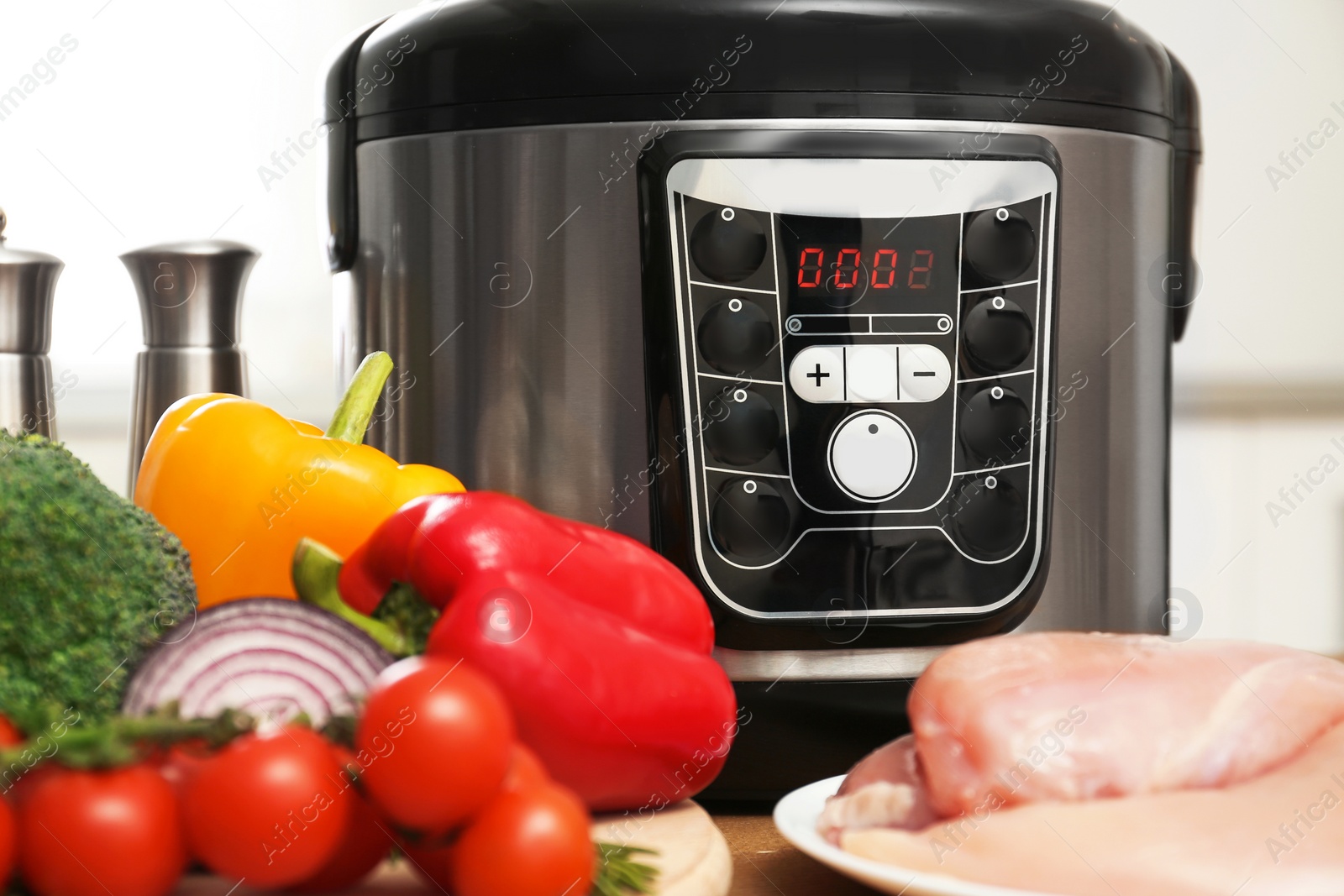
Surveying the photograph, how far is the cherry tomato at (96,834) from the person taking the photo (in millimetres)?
367

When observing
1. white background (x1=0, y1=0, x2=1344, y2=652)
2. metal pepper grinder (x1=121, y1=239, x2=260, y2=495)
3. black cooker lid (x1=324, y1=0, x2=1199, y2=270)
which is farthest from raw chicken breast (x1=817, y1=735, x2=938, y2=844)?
white background (x1=0, y1=0, x2=1344, y2=652)

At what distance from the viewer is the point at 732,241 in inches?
23.9

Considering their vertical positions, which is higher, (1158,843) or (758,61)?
(758,61)

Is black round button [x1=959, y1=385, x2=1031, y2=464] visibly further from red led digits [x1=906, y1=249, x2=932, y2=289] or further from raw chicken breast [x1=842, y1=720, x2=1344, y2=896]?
raw chicken breast [x1=842, y1=720, x2=1344, y2=896]

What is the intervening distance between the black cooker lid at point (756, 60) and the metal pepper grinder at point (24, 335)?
383 millimetres

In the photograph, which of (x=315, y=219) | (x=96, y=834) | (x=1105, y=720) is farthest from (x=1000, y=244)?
(x=315, y=219)

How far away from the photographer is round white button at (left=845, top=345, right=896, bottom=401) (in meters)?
0.61

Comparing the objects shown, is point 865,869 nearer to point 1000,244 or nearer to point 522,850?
point 522,850

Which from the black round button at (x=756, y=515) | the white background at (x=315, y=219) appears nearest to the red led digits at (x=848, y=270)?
the black round button at (x=756, y=515)

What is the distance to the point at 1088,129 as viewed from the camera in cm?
65

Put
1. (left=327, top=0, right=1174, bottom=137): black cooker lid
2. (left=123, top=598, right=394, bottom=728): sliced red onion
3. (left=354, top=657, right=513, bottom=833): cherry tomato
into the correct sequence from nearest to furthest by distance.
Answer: (left=354, top=657, right=513, bottom=833): cherry tomato, (left=123, top=598, right=394, bottom=728): sliced red onion, (left=327, top=0, right=1174, bottom=137): black cooker lid

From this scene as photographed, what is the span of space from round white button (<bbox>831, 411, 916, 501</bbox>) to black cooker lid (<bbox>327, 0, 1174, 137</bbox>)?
0.16 metres

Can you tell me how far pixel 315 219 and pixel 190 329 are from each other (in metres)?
1.17

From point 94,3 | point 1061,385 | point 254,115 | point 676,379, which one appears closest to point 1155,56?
point 1061,385
